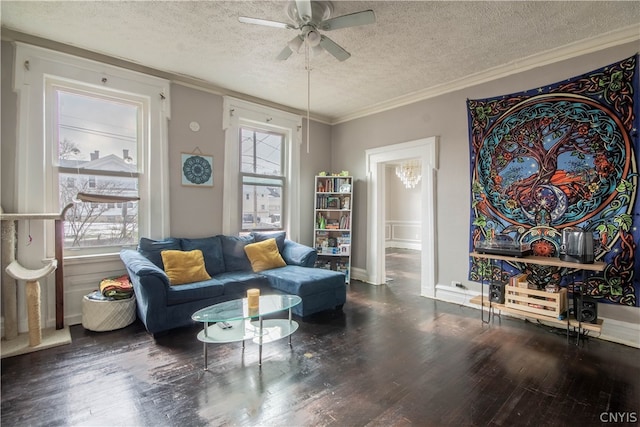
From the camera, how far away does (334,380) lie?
2.23m

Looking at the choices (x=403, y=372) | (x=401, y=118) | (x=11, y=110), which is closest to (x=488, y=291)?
(x=403, y=372)

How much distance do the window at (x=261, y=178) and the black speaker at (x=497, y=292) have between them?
312 centimetres

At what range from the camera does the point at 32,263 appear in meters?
3.05

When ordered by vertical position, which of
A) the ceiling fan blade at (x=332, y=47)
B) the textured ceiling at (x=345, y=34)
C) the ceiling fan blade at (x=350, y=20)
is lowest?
the ceiling fan blade at (x=332, y=47)

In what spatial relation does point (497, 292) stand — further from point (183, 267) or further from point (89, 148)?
point (89, 148)

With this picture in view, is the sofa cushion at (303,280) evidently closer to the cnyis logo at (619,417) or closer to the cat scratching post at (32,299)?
the cat scratching post at (32,299)

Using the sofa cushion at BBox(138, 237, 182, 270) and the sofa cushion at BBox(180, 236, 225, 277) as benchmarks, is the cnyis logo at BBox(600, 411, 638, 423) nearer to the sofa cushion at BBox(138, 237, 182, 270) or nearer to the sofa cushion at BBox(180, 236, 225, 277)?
the sofa cushion at BBox(180, 236, 225, 277)

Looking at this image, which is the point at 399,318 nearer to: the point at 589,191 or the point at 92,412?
the point at 589,191

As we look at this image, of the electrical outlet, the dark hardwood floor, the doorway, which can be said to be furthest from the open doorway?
the dark hardwood floor

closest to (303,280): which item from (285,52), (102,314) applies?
(102,314)

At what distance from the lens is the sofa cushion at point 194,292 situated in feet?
9.96

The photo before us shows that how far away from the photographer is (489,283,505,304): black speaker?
11.0 ft

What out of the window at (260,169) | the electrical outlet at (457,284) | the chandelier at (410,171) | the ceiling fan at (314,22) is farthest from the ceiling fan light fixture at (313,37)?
the chandelier at (410,171)

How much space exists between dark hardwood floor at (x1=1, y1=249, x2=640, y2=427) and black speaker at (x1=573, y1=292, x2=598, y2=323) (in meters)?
0.23
